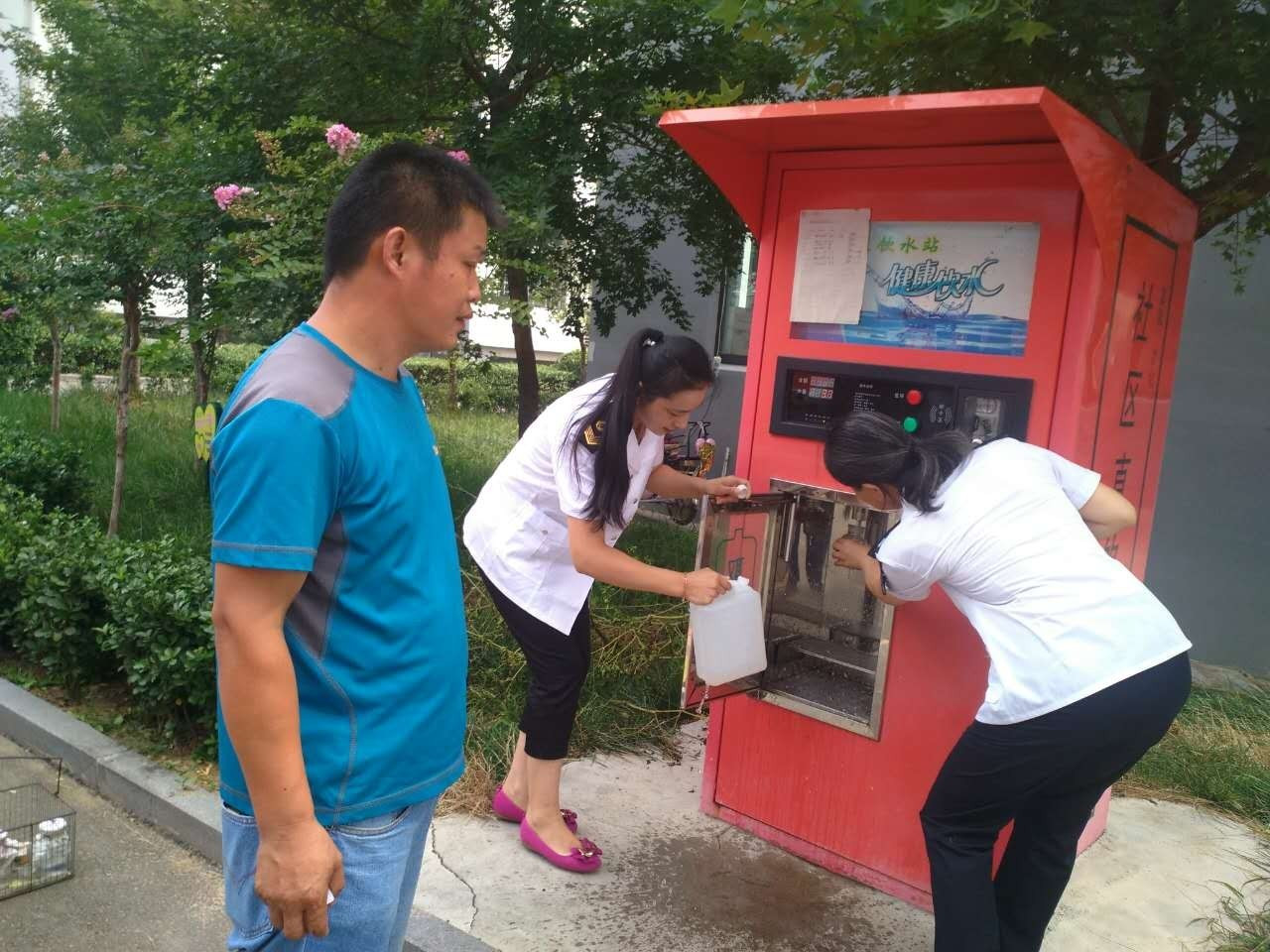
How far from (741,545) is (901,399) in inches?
30.0

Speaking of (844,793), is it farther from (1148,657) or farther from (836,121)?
(836,121)

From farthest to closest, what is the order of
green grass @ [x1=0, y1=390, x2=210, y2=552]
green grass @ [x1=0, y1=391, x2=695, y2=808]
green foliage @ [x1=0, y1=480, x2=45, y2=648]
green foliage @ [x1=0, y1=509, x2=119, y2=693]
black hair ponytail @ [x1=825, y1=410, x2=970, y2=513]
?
green grass @ [x1=0, y1=390, x2=210, y2=552]
green foliage @ [x1=0, y1=480, x2=45, y2=648]
green foliage @ [x1=0, y1=509, x2=119, y2=693]
green grass @ [x1=0, y1=391, x2=695, y2=808]
black hair ponytail @ [x1=825, y1=410, x2=970, y2=513]

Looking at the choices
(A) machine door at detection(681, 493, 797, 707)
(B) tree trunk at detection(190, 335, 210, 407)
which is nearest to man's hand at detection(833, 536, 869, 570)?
(A) machine door at detection(681, 493, 797, 707)

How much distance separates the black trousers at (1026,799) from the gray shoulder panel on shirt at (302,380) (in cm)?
163

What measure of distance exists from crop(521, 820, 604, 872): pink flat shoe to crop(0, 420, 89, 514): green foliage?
4.30 m

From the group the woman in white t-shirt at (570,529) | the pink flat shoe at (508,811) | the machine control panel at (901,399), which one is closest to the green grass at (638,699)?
the pink flat shoe at (508,811)

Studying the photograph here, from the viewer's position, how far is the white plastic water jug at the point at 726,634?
2.92m

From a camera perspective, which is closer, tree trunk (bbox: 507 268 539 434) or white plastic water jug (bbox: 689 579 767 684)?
white plastic water jug (bbox: 689 579 767 684)

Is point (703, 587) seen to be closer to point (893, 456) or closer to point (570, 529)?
point (570, 529)

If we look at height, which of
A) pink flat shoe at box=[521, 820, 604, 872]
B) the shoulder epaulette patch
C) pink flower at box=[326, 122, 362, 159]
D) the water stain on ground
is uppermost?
pink flower at box=[326, 122, 362, 159]

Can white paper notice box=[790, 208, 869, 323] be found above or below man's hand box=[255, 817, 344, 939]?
above

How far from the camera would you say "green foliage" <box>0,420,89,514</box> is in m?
6.01

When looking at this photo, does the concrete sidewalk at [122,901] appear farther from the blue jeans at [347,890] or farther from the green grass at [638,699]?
the blue jeans at [347,890]

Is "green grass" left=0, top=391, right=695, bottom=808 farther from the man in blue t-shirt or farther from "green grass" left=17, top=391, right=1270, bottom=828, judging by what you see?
the man in blue t-shirt
